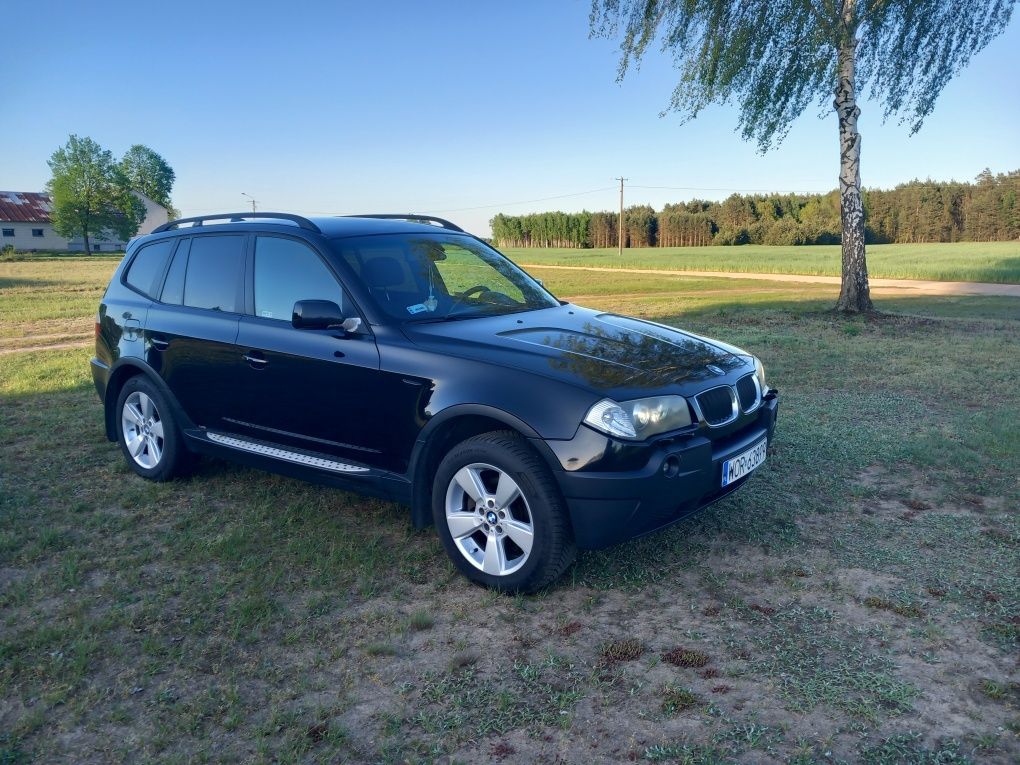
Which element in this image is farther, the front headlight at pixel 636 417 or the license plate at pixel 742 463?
the license plate at pixel 742 463

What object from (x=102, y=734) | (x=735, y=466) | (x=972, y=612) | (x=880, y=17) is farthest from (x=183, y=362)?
(x=880, y=17)

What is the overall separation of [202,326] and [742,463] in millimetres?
3279

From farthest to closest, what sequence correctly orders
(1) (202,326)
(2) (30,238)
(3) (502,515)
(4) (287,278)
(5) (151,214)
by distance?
(5) (151,214) → (2) (30,238) → (1) (202,326) → (4) (287,278) → (3) (502,515)

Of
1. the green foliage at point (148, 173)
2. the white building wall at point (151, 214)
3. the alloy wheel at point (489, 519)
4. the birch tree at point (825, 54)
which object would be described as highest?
the green foliage at point (148, 173)

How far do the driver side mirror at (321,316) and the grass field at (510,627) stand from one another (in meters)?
1.21

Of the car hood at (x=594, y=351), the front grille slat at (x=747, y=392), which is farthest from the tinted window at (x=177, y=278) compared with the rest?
the front grille slat at (x=747, y=392)

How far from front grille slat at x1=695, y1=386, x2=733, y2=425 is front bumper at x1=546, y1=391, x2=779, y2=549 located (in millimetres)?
175

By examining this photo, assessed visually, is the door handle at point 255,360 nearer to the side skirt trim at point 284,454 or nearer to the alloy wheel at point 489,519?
the side skirt trim at point 284,454

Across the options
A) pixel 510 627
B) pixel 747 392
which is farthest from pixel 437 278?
pixel 510 627

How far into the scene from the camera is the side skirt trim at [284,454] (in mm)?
4203

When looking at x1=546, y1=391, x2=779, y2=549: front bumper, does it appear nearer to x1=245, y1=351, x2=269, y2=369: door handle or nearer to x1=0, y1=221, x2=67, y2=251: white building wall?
x1=245, y1=351, x2=269, y2=369: door handle

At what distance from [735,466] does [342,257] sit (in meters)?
2.36

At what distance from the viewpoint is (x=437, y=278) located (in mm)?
4727

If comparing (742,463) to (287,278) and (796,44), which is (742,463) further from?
(796,44)
